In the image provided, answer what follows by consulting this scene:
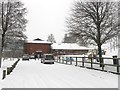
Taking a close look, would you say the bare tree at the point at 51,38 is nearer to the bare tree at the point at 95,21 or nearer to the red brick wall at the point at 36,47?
the red brick wall at the point at 36,47

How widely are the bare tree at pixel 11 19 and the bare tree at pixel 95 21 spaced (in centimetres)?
950

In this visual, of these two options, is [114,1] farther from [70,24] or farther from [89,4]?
[70,24]

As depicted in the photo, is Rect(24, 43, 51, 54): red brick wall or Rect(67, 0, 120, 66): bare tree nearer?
Rect(67, 0, 120, 66): bare tree

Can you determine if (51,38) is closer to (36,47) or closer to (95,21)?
(36,47)

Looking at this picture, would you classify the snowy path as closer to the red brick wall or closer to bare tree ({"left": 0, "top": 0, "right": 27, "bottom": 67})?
bare tree ({"left": 0, "top": 0, "right": 27, "bottom": 67})

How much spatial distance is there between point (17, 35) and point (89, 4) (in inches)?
475

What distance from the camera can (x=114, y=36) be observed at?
23.4 m

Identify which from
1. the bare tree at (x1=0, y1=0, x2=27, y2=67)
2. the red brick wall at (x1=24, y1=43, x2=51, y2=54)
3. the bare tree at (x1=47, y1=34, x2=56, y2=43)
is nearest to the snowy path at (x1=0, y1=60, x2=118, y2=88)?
the bare tree at (x1=0, y1=0, x2=27, y2=67)

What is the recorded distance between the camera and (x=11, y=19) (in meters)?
30.7

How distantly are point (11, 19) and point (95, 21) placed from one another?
39.6 ft

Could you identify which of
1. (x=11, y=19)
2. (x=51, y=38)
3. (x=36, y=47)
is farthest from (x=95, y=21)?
(x=51, y=38)

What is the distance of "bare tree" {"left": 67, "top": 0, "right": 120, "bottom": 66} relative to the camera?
23469 mm

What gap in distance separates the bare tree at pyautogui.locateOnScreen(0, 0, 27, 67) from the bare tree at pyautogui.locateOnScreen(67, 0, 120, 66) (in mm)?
9498

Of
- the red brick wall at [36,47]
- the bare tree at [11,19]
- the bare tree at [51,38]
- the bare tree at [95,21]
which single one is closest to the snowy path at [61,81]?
the bare tree at [95,21]
